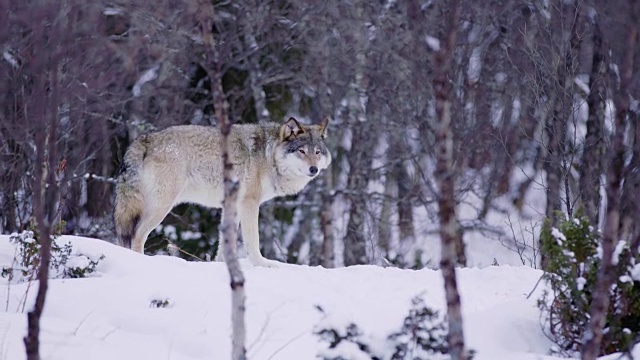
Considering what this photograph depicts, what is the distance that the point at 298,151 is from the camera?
947 cm

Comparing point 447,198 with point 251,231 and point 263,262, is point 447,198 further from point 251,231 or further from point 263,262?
point 251,231

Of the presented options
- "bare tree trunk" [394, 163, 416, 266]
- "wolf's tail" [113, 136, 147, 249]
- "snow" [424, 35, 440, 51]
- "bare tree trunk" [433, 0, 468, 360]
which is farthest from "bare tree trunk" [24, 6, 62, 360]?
"bare tree trunk" [394, 163, 416, 266]

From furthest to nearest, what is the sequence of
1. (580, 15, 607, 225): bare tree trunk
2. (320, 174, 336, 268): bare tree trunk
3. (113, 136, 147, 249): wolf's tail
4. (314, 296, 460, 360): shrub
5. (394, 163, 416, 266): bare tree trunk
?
(394, 163, 416, 266): bare tree trunk
(320, 174, 336, 268): bare tree trunk
(580, 15, 607, 225): bare tree trunk
(113, 136, 147, 249): wolf's tail
(314, 296, 460, 360): shrub

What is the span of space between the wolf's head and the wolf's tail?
1404mm

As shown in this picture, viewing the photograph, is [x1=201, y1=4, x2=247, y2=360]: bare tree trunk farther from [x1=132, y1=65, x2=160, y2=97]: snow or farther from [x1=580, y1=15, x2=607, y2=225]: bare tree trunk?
[x1=132, y1=65, x2=160, y2=97]: snow

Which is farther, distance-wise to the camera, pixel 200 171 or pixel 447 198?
pixel 200 171

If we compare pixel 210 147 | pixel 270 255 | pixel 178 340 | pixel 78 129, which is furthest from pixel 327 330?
pixel 270 255

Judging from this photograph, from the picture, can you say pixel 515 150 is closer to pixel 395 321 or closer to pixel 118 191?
pixel 118 191

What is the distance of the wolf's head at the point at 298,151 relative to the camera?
9422mm

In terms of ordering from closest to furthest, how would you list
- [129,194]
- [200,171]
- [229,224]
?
1. [229,224]
2. [129,194]
3. [200,171]

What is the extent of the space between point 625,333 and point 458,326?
88.4 inches

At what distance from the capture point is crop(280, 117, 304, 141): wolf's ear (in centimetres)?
948

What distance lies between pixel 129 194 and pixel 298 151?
176cm

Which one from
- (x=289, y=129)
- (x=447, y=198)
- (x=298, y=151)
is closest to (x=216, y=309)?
(x=447, y=198)
